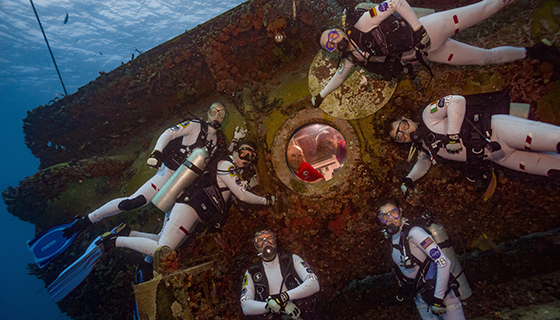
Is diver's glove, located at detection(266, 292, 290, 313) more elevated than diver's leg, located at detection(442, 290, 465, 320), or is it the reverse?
diver's glove, located at detection(266, 292, 290, 313)

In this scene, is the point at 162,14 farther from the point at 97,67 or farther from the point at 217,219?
the point at 217,219

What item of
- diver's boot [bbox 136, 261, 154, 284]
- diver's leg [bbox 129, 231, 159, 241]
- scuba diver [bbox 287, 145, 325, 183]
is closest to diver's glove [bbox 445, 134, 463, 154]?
scuba diver [bbox 287, 145, 325, 183]

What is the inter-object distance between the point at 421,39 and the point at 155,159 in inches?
218

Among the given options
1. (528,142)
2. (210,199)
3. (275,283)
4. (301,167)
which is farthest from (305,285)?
(528,142)

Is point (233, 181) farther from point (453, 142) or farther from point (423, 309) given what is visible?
point (423, 309)

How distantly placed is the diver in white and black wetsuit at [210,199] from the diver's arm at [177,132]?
107 cm

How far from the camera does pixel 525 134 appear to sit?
348 cm

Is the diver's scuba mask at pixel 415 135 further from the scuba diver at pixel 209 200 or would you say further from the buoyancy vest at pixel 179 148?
the buoyancy vest at pixel 179 148

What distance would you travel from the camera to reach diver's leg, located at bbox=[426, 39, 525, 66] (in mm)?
4102

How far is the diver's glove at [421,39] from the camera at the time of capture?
385 centimetres

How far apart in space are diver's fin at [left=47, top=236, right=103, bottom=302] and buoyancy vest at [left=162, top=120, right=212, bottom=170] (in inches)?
98.0

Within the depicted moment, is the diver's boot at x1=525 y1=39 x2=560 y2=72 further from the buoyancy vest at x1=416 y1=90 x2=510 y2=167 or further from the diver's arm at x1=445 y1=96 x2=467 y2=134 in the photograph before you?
the diver's arm at x1=445 y1=96 x2=467 y2=134

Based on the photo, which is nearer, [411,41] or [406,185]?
[411,41]

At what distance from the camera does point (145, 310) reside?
321 cm
